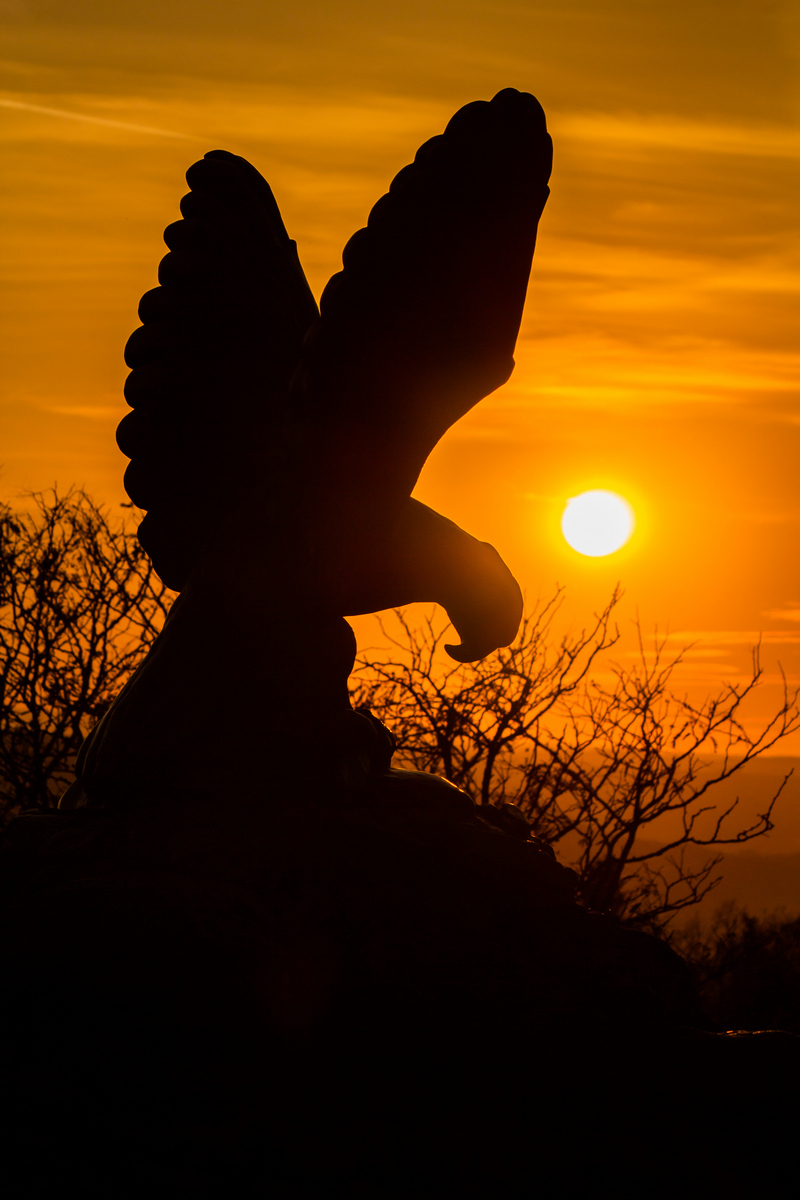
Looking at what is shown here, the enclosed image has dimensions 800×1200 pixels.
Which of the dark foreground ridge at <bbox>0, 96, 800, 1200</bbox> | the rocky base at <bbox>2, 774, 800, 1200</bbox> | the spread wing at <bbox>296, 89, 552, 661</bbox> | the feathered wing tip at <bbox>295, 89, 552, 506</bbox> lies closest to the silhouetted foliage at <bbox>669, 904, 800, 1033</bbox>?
the spread wing at <bbox>296, 89, 552, 661</bbox>

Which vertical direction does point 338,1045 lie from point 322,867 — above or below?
below

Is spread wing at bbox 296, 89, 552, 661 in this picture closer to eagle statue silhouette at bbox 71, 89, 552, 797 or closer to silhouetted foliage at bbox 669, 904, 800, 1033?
eagle statue silhouette at bbox 71, 89, 552, 797

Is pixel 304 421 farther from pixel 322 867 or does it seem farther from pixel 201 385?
pixel 322 867

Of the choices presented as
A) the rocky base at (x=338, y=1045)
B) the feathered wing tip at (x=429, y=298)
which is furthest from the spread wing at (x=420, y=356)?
the rocky base at (x=338, y=1045)

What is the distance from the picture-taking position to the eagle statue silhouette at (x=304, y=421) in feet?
9.64

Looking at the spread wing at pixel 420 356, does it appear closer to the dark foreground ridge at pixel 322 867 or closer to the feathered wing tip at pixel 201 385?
the dark foreground ridge at pixel 322 867

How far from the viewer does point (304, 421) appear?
3.14m

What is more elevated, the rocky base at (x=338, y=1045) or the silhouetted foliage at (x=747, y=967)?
the silhouetted foliage at (x=747, y=967)

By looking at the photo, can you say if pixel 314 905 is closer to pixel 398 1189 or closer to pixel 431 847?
pixel 431 847

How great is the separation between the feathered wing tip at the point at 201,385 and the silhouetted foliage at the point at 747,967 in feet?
25.0

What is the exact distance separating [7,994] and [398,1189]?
3.01 ft

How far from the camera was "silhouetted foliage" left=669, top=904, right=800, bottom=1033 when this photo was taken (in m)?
11.2

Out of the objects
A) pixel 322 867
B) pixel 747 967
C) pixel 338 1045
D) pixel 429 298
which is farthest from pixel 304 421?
pixel 747 967

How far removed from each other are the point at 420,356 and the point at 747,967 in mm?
12748
